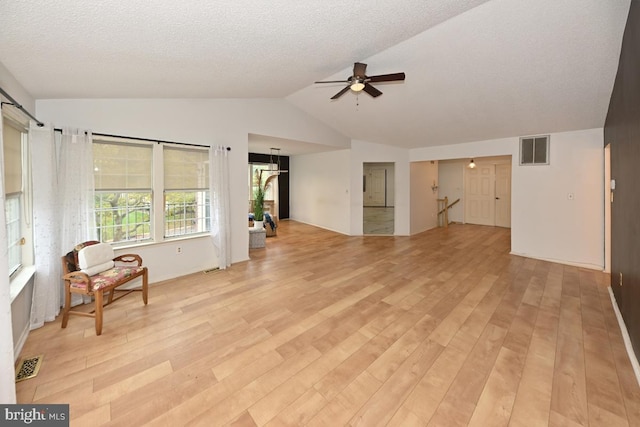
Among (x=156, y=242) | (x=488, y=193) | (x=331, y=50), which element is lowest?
(x=156, y=242)

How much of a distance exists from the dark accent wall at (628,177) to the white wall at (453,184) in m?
6.24

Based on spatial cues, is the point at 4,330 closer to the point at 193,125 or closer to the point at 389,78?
the point at 193,125

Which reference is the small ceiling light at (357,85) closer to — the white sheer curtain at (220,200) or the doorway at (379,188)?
the white sheer curtain at (220,200)

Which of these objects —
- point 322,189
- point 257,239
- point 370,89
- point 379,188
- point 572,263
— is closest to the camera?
point 370,89

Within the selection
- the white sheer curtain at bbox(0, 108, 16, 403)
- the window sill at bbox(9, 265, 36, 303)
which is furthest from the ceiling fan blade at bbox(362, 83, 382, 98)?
the window sill at bbox(9, 265, 36, 303)

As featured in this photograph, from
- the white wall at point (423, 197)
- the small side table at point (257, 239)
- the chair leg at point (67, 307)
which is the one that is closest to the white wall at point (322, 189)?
the white wall at point (423, 197)

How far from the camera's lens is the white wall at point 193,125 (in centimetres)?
323

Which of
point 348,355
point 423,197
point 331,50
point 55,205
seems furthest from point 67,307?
point 423,197

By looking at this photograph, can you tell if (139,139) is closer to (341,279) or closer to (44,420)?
(44,420)

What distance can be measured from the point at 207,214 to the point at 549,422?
15.3 feet

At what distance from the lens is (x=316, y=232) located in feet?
25.6

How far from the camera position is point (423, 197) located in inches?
313

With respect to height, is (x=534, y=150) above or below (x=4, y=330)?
above

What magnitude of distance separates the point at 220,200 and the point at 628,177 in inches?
195
